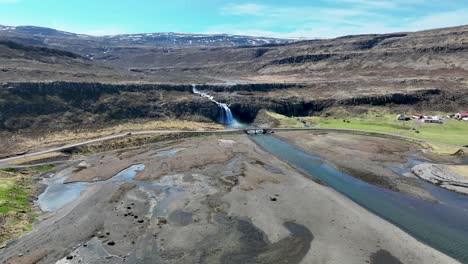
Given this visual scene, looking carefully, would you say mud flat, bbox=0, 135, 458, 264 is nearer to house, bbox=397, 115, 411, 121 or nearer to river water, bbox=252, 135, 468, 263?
river water, bbox=252, 135, 468, 263

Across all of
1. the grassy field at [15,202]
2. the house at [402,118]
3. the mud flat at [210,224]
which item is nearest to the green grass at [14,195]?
the grassy field at [15,202]

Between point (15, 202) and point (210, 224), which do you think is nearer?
point (210, 224)

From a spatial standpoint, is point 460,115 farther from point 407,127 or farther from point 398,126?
point 398,126

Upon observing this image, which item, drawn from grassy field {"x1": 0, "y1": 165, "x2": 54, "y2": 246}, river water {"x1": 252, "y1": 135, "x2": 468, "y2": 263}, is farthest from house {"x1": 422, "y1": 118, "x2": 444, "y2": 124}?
grassy field {"x1": 0, "y1": 165, "x2": 54, "y2": 246}

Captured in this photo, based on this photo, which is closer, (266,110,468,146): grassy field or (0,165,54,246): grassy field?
(0,165,54,246): grassy field

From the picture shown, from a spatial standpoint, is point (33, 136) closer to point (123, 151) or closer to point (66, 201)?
point (123, 151)

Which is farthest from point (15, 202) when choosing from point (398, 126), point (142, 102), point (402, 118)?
point (402, 118)
